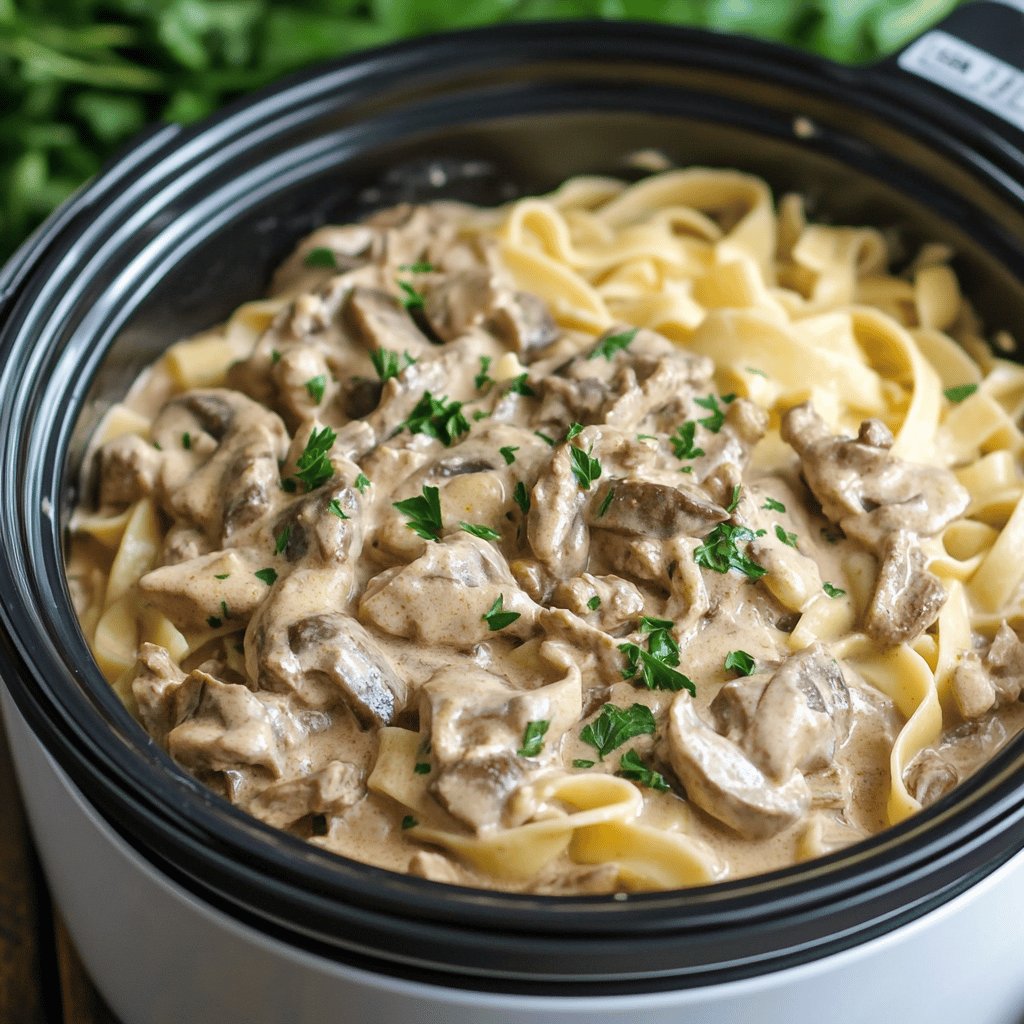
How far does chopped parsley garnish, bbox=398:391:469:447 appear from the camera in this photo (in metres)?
3.61

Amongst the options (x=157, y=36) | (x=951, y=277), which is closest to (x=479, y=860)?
(x=951, y=277)

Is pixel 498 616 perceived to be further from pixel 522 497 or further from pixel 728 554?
pixel 728 554

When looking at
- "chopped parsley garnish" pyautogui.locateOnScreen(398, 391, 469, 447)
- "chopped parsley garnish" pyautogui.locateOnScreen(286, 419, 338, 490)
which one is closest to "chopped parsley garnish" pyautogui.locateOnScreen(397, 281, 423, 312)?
"chopped parsley garnish" pyautogui.locateOnScreen(398, 391, 469, 447)

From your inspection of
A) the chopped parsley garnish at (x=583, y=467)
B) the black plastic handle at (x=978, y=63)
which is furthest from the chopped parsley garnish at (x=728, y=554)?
the black plastic handle at (x=978, y=63)

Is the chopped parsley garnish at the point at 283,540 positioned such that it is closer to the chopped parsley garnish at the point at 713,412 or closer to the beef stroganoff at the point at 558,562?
the beef stroganoff at the point at 558,562

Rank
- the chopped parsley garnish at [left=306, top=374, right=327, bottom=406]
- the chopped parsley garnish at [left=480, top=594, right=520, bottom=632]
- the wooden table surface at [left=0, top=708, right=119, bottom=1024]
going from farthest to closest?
the chopped parsley garnish at [left=306, top=374, right=327, bottom=406] < the wooden table surface at [left=0, top=708, right=119, bottom=1024] < the chopped parsley garnish at [left=480, top=594, right=520, bottom=632]

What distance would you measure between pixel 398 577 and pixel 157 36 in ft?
10.9

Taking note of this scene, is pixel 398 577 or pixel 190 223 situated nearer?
pixel 398 577

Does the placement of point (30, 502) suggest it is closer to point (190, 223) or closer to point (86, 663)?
point (86, 663)

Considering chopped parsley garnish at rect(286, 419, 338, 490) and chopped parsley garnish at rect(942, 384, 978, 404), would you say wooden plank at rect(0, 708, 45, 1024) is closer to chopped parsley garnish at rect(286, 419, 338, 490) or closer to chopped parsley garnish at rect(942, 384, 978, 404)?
chopped parsley garnish at rect(286, 419, 338, 490)

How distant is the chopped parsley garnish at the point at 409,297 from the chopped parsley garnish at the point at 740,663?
1687 millimetres

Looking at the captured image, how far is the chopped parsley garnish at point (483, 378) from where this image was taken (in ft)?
12.6

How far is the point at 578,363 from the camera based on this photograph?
3826mm

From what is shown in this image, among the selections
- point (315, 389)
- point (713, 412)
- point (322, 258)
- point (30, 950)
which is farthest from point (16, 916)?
point (713, 412)
